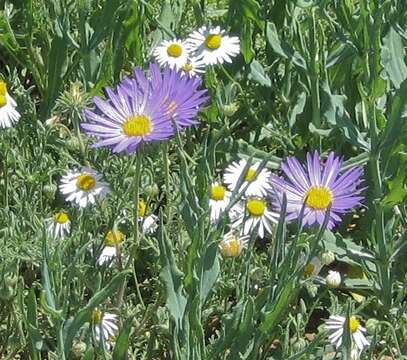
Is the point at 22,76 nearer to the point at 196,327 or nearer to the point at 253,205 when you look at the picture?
the point at 253,205

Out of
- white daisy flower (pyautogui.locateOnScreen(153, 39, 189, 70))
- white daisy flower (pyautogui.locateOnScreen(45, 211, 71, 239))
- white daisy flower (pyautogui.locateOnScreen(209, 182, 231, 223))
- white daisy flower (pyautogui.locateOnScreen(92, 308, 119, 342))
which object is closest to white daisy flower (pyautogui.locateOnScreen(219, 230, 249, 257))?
white daisy flower (pyautogui.locateOnScreen(209, 182, 231, 223))

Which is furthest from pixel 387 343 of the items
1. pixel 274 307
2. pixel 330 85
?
pixel 330 85

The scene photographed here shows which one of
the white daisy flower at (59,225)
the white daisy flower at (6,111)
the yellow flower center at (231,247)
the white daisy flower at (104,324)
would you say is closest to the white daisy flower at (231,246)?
the yellow flower center at (231,247)

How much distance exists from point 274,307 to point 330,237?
0.56m

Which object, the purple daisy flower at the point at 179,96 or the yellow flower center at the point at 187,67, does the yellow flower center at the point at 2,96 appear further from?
the purple daisy flower at the point at 179,96

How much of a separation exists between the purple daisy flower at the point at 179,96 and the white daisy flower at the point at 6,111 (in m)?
0.49

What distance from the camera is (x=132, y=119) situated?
1911mm

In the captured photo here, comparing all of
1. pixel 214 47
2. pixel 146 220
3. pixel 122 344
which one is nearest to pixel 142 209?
pixel 146 220

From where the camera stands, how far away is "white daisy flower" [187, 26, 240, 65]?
8.60 ft

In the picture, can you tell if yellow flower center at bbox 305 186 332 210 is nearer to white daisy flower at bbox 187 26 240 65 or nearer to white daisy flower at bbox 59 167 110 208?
white daisy flower at bbox 59 167 110 208

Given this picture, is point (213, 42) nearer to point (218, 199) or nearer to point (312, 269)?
point (218, 199)

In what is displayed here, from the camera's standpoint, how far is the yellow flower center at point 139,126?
1876 mm

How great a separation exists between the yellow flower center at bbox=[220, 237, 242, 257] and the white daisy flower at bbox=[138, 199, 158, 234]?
211 millimetres

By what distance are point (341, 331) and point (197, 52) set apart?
2.91ft
